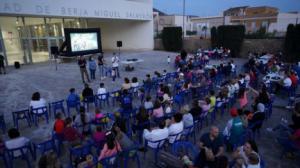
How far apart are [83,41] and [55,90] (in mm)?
10185

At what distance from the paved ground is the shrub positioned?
8453 millimetres

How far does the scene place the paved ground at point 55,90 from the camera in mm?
5666

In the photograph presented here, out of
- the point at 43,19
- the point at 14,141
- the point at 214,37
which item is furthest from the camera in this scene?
the point at 214,37

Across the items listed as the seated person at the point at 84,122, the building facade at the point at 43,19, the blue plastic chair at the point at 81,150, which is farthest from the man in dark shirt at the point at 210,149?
the building facade at the point at 43,19

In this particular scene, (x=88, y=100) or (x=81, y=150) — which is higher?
(x=88, y=100)

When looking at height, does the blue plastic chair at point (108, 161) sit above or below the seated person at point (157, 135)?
below

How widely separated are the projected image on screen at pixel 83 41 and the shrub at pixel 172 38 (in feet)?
29.5

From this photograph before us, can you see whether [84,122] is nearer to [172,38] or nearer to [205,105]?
[205,105]

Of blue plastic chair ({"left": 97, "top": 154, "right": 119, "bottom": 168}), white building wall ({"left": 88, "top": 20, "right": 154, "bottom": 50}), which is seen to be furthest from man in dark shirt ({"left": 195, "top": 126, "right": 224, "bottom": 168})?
white building wall ({"left": 88, "top": 20, "right": 154, "bottom": 50})

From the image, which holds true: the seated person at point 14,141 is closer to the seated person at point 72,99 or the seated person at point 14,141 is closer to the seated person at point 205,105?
the seated person at point 72,99

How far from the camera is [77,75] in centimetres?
1479

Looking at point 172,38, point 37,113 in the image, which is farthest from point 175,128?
point 172,38

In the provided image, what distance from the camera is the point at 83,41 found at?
20.6 meters

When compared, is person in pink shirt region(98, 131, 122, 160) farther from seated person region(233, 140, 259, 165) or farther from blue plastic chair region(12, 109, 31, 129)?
blue plastic chair region(12, 109, 31, 129)
